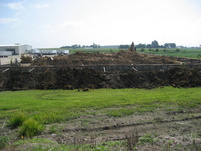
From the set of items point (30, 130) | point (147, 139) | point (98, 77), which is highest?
point (98, 77)

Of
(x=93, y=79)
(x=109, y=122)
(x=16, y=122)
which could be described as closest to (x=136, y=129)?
(x=109, y=122)

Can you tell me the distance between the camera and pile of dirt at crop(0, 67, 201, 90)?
20234mm

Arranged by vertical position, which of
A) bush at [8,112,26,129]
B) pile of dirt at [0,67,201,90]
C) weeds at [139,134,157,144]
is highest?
pile of dirt at [0,67,201,90]

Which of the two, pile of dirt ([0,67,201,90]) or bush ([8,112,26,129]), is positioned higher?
pile of dirt ([0,67,201,90])

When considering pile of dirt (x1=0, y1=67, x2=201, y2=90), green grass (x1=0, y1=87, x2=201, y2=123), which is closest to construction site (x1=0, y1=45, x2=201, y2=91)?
pile of dirt (x1=0, y1=67, x2=201, y2=90)

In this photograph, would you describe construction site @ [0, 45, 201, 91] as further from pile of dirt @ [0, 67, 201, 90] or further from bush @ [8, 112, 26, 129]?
bush @ [8, 112, 26, 129]

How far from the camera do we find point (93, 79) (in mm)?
21031

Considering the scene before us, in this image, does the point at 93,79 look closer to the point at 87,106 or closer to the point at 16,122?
the point at 87,106

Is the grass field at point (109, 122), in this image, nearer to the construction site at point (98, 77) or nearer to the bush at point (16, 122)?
the bush at point (16, 122)

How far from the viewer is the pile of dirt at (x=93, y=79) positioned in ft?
66.4

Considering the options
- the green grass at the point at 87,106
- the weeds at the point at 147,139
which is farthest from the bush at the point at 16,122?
the weeds at the point at 147,139

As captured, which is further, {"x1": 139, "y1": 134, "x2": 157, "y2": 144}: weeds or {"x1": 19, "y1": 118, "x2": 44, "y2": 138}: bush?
{"x1": 19, "y1": 118, "x2": 44, "y2": 138}: bush

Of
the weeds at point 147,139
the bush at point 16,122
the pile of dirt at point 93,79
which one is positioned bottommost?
the weeds at point 147,139

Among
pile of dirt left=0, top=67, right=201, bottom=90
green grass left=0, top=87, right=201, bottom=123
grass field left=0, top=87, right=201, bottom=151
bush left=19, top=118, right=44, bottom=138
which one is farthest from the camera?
pile of dirt left=0, top=67, right=201, bottom=90
